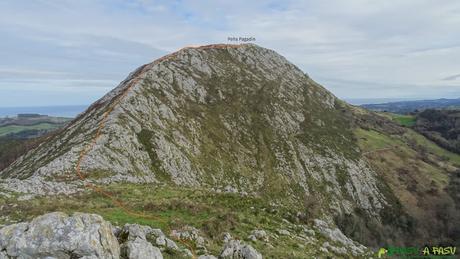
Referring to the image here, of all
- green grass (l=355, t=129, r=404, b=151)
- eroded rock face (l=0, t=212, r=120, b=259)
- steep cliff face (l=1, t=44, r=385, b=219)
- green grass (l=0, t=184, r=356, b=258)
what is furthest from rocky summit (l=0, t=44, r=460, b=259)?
green grass (l=355, t=129, r=404, b=151)

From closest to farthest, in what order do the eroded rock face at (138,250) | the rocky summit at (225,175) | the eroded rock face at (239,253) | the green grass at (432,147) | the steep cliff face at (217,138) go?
the eroded rock face at (138,250) → the eroded rock face at (239,253) → the rocky summit at (225,175) → the steep cliff face at (217,138) → the green grass at (432,147)

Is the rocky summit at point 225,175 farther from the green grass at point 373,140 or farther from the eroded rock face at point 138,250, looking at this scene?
the green grass at point 373,140

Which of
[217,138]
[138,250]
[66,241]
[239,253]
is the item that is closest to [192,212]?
[239,253]

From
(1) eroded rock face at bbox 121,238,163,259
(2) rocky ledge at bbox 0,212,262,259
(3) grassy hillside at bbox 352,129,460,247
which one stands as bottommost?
(3) grassy hillside at bbox 352,129,460,247

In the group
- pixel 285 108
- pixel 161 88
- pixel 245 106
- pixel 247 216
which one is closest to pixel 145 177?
pixel 247 216

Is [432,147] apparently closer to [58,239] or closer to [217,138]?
[217,138]

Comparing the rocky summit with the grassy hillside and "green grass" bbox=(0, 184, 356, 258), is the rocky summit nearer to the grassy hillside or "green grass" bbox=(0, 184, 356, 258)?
"green grass" bbox=(0, 184, 356, 258)

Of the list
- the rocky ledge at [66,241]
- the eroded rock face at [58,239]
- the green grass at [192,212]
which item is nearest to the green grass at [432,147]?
the green grass at [192,212]
